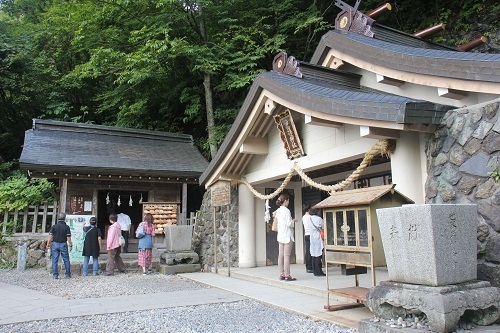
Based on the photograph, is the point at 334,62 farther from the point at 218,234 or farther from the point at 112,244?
the point at 112,244

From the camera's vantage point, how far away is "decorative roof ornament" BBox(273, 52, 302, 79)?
8.09m

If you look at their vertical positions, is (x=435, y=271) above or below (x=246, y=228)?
below

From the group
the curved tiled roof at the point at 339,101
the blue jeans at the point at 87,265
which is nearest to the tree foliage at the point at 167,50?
the blue jeans at the point at 87,265

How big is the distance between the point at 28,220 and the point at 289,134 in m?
11.0

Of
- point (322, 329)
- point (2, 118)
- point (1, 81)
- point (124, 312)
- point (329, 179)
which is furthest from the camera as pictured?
point (2, 118)

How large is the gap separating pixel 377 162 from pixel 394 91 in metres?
2.50

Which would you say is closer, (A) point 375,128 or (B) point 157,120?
(A) point 375,128

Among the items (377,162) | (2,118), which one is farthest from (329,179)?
(2,118)

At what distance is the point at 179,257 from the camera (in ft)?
39.8

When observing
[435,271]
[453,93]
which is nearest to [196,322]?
[435,271]

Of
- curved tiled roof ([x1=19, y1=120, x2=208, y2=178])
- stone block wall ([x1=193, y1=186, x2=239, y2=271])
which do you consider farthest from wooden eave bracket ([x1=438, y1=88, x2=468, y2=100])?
curved tiled roof ([x1=19, y1=120, x2=208, y2=178])

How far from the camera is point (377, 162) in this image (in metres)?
9.45

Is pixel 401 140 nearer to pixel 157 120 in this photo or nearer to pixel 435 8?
pixel 435 8

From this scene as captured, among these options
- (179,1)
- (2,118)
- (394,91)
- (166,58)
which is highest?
(179,1)
